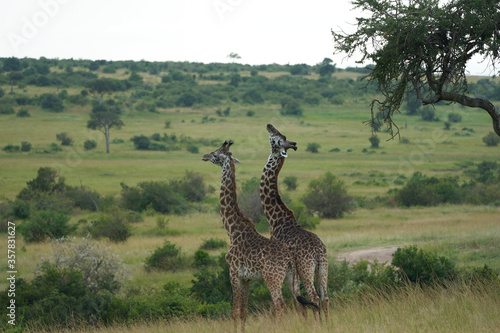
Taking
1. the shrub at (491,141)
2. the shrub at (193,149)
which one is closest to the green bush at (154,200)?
the shrub at (193,149)

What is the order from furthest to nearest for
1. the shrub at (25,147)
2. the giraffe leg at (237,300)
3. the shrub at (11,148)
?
the shrub at (25,147)
the shrub at (11,148)
the giraffe leg at (237,300)

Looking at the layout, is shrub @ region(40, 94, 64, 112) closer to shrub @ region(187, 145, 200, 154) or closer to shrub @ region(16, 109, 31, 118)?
shrub @ region(16, 109, 31, 118)

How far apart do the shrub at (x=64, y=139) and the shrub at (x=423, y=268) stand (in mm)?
53718

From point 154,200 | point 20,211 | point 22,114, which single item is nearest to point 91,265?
point 20,211

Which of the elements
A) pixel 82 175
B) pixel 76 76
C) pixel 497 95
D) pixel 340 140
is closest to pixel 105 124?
pixel 82 175

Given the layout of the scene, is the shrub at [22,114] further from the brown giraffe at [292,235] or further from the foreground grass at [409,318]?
the brown giraffe at [292,235]

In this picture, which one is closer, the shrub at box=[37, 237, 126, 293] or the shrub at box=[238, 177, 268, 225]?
the shrub at box=[37, 237, 126, 293]

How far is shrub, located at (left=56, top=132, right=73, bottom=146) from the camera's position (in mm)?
59875

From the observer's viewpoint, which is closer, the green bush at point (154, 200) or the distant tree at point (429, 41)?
the distant tree at point (429, 41)

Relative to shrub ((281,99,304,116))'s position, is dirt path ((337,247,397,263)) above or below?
below

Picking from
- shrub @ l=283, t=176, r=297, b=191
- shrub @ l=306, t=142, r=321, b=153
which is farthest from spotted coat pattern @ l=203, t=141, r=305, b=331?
shrub @ l=306, t=142, r=321, b=153

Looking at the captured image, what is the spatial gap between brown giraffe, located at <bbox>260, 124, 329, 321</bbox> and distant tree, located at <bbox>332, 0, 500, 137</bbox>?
107 inches

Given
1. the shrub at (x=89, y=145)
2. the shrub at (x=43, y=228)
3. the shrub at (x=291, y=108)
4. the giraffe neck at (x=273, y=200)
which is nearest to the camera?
the giraffe neck at (x=273, y=200)

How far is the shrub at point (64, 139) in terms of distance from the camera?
196 feet
